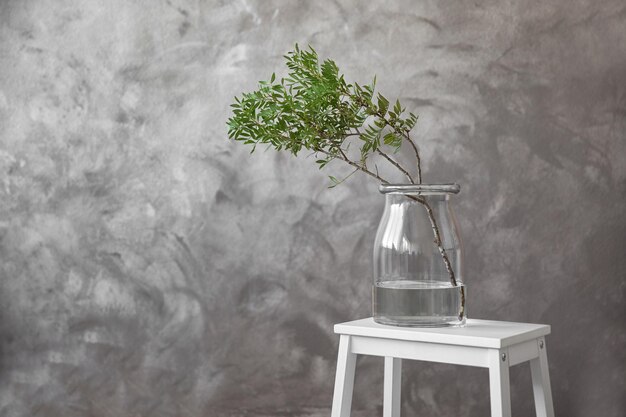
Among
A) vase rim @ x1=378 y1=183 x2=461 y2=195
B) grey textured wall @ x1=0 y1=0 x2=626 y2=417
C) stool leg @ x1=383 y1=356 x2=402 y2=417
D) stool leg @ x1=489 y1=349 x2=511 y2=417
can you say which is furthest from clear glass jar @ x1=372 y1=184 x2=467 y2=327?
grey textured wall @ x1=0 y1=0 x2=626 y2=417

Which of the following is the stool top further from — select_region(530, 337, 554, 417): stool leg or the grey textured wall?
the grey textured wall

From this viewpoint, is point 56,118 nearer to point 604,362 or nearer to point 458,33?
point 458,33

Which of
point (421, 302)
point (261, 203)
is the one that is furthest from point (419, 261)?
point (261, 203)

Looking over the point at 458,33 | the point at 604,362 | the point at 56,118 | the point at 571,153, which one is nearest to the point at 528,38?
the point at 458,33

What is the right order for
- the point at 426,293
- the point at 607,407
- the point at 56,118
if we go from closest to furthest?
the point at 426,293, the point at 607,407, the point at 56,118

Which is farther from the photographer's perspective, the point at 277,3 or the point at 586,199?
the point at 277,3

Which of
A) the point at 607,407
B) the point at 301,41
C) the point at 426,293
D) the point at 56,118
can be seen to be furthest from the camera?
the point at 56,118

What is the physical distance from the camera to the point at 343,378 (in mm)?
1703

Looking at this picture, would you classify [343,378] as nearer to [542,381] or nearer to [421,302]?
[421,302]

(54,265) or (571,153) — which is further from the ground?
(571,153)

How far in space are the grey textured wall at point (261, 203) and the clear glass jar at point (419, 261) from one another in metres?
0.57

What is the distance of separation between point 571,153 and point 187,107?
110cm

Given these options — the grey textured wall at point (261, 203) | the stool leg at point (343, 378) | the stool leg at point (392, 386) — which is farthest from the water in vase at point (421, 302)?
the grey textured wall at point (261, 203)

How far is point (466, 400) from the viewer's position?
2.22 meters
